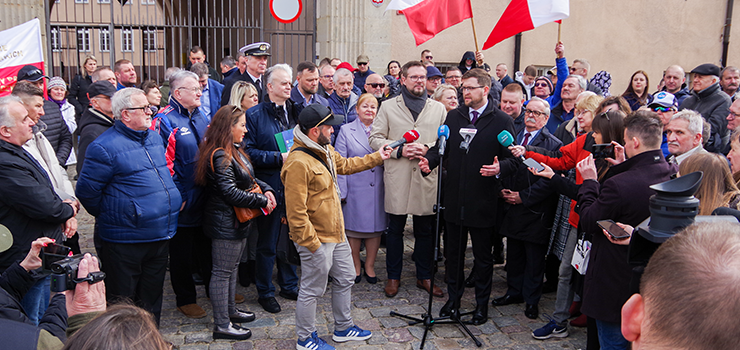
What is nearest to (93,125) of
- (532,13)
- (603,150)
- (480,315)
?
(480,315)

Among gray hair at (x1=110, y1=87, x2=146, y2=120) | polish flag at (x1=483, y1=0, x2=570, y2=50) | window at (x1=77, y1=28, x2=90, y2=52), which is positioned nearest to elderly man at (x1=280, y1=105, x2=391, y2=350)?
gray hair at (x1=110, y1=87, x2=146, y2=120)

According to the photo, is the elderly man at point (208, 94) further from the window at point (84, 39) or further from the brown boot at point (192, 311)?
the window at point (84, 39)

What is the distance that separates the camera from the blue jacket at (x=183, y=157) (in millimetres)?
4715

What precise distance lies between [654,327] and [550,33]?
1420cm

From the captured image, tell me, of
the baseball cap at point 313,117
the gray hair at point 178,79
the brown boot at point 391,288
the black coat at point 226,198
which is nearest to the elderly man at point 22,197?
the black coat at point 226,198

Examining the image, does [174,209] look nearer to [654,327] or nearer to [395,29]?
[654,327]

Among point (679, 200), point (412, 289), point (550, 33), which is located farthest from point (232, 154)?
point (550, 33)

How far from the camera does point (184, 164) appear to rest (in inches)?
187

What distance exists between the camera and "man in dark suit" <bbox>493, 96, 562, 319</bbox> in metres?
4.94

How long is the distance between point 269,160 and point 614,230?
10.5ft

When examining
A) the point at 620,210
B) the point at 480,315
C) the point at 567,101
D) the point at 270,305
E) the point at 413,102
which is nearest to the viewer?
the point at 620,210

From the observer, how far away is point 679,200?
1.56 m

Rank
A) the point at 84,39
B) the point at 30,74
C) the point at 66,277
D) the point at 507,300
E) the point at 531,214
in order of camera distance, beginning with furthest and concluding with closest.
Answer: the point at 84,39
the point at 30,74
the point at 507,300
the point at 531,214
the point at 66,277

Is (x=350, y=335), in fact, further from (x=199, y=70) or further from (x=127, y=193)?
(x=199, y=70)
